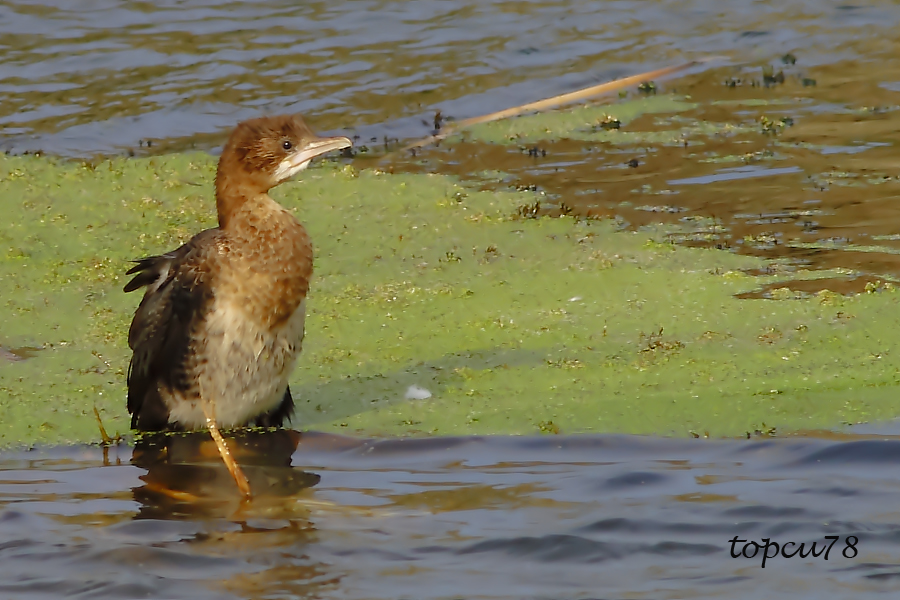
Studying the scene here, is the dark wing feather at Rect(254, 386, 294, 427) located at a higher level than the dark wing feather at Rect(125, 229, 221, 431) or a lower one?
lower

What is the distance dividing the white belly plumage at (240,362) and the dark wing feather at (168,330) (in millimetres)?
67

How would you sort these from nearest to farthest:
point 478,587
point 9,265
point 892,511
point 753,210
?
1. point 478,587
2. point 892,511
3. point 9,265
4. point 753,210

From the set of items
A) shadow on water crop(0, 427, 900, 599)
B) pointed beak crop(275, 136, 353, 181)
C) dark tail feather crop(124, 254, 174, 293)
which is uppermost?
pointed beak crop(275, 136, 353, 181)

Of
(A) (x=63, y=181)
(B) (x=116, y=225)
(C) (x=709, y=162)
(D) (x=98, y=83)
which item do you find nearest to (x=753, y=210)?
(C) (x=709, y=162)

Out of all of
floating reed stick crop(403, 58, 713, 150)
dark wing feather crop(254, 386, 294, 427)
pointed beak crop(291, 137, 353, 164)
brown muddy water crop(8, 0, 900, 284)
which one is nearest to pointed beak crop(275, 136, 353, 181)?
pointed beak crop(291, 137, 353, 164)

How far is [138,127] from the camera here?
11977 mm

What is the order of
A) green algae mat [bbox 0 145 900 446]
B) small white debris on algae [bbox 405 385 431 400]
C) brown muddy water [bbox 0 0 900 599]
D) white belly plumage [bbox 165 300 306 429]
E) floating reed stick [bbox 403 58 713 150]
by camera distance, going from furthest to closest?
floating reed stick [bbox 403 58 713 150] → small white debris on algae [bbox 405 385 431 400] → green algae mat [bbox 0 145 900 446] → white belly plumage [bbox 165 300 306 429] → brown muddy water [bbox 0 0 900 599]

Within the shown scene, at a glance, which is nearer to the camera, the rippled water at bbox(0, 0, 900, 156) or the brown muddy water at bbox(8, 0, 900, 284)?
the brown muddy water at bbox(8, 0, 900, 284)

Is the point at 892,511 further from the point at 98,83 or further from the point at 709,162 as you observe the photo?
the point at 98,83

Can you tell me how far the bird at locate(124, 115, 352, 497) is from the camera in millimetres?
5758

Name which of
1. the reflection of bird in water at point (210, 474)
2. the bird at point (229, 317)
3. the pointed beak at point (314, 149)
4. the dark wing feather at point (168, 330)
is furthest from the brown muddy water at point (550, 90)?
the dark wing feather at point (168, 330)

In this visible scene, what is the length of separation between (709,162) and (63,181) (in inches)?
176

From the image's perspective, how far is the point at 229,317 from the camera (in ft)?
18.9

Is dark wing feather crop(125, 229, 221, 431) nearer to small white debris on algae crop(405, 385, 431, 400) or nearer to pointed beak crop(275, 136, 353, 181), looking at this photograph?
pointed beak crop(275, 136, 353, 181)
